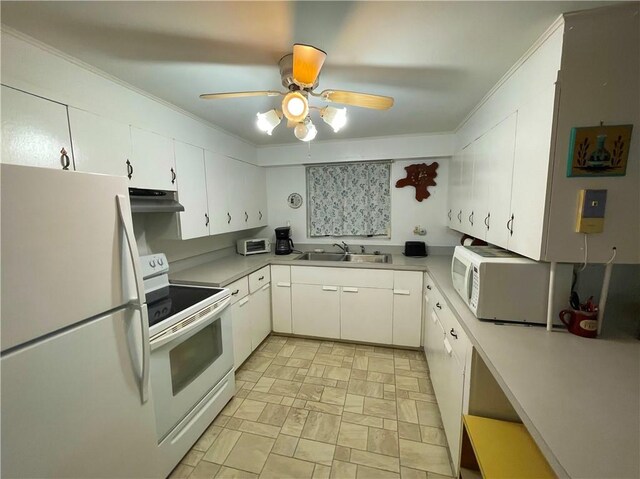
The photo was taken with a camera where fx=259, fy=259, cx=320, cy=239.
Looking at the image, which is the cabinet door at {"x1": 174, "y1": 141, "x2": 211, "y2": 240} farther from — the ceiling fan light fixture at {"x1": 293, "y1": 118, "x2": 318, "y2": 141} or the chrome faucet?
the chrome faucet

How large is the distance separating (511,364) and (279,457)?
→ 54.8 inches

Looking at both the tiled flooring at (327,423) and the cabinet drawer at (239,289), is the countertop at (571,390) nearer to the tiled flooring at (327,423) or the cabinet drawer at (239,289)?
the tiled flooring at (327,423)

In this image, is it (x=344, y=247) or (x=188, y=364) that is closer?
(x=188, y=364)

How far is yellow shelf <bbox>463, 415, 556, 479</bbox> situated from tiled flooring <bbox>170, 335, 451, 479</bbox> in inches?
20.0

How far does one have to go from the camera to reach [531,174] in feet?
4.03

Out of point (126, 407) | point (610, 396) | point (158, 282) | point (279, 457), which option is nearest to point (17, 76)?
point (158, 282)

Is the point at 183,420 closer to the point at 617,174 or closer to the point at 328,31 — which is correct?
the point at 328,31

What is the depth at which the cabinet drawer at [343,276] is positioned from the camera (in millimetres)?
2557

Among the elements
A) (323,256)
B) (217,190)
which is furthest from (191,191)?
(323,256)

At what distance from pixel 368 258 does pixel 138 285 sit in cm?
234

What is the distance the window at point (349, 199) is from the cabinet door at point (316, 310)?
860 millimetres

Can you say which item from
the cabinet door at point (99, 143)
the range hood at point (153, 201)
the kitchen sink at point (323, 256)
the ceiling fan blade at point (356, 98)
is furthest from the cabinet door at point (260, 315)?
the ceiling fan blade at point (356, 98)

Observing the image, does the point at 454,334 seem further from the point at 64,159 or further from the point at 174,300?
the point at 64,159

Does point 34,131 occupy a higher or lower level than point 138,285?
higher
